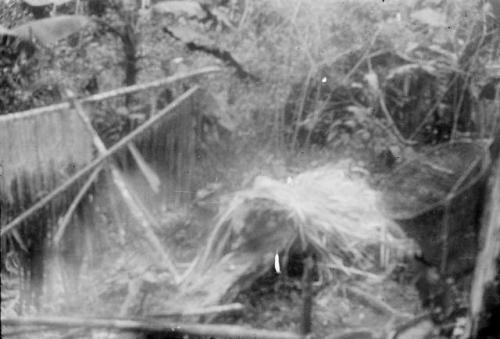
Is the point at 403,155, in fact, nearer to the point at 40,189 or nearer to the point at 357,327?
the point at 357,327

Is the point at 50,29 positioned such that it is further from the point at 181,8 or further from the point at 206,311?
the point at 206,311

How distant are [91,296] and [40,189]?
376 millimetres

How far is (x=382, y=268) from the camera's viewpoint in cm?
190

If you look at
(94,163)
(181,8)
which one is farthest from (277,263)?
(181,8)

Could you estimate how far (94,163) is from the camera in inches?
74.0

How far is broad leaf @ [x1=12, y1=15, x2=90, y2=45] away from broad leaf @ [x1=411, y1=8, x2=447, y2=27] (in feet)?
3.51

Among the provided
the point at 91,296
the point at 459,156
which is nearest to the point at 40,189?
the point at 91,296

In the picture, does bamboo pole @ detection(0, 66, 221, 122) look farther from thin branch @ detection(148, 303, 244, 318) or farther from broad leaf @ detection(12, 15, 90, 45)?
thin branch @ detection(148, 303, 244, 318)

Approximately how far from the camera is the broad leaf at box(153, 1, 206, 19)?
6.11ft

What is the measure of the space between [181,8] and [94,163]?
56 cm

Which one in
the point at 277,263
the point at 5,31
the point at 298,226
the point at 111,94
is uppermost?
the point at 5,31

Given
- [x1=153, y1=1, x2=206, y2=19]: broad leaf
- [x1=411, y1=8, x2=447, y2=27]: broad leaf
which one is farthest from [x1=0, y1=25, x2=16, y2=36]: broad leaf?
[x1=411, y1=8, x2=447, y2=27]: broad leaf

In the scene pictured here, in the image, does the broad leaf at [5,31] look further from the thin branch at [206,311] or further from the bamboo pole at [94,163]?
the thin branch at [206,311]

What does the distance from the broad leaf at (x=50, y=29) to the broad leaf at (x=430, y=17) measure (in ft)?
3.51
